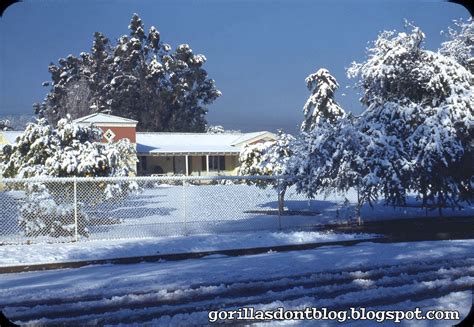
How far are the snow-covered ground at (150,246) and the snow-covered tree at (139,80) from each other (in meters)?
40.2

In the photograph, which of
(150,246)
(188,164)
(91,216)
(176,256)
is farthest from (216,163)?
(176,256)

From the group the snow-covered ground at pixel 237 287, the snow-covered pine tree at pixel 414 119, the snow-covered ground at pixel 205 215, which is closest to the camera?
the snow-covered ground at pixel 237 287

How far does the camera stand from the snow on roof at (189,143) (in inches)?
1421

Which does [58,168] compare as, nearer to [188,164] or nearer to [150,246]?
[150,246]

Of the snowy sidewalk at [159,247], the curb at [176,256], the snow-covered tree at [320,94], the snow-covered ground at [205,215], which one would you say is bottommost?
the curb at [176,256]

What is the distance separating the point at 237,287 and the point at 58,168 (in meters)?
8.54

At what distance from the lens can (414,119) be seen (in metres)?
14.4

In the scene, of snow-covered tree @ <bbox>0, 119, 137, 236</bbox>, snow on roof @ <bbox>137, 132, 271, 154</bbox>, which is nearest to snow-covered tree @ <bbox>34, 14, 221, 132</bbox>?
snow on roof @ <bbox>137, 132, 271, 154</bbox>

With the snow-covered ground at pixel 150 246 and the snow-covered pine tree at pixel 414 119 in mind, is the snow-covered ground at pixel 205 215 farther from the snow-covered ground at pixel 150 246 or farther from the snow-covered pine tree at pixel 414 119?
the snow-covered pine tree at pixel 414 119

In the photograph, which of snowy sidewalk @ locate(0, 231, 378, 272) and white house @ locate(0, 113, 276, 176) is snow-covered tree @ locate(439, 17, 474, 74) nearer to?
snowy sidewalk @ locate(0, 231, 378, 272)

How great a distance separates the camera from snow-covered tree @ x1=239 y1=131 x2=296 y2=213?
50.8 ft

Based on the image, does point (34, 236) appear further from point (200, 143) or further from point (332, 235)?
point (200, 143)

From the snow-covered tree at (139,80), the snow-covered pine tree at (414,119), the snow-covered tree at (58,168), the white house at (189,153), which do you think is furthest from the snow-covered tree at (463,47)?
the snow-covered tree at (139,80)

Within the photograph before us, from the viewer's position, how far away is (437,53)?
48.4ft
